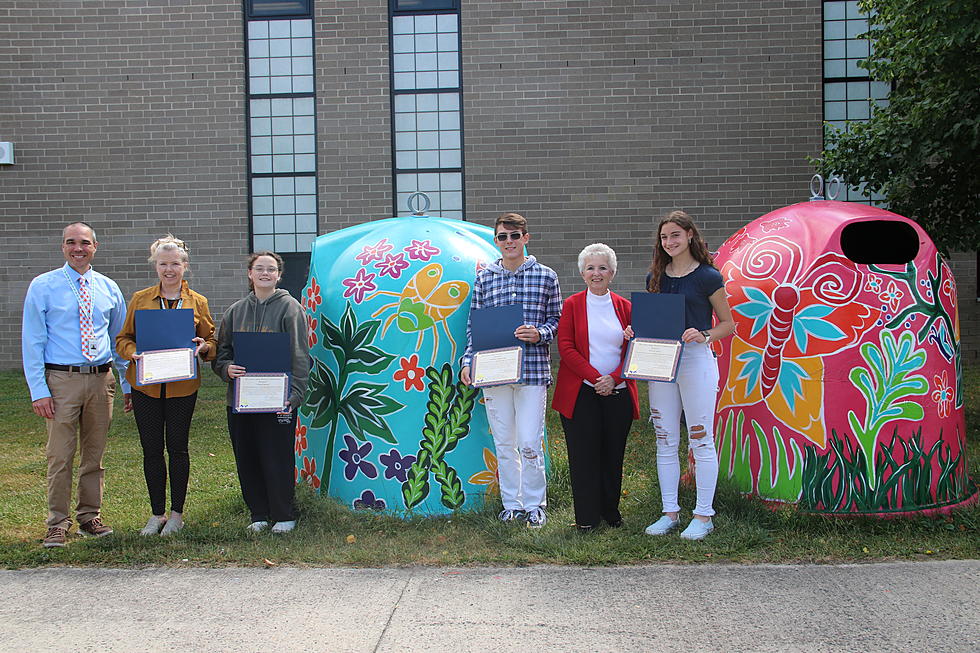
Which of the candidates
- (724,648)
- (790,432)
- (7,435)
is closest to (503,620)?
(724,648)

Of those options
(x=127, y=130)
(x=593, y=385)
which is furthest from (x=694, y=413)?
(x=127, y=130)

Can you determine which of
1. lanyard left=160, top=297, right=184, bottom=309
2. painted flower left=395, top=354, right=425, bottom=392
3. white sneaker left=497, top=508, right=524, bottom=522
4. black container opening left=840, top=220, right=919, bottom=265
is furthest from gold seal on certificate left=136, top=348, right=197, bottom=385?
black container opening left=840, top=220, right=919, bottom=265

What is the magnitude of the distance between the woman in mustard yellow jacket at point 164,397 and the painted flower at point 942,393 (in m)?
4.16

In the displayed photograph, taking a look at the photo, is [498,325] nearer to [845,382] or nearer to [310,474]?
[310,474]

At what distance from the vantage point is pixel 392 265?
17.6ft

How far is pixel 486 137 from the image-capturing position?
1336 cm

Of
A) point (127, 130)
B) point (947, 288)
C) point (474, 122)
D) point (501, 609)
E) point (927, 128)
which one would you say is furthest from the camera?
point (127, 130)

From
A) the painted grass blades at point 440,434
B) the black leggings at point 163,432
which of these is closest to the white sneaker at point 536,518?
the painted grass blades at point 440,434

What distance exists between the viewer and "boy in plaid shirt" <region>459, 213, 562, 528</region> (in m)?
4.89

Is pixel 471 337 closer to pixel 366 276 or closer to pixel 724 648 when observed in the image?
pixel 366 276

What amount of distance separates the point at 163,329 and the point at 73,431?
86 centimetres

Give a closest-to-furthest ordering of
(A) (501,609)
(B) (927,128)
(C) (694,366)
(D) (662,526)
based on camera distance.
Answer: (A) (501,609)
(C) (694,366)
(D) (662,526)
(B) (927,128)

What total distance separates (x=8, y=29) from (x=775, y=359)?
531 inches

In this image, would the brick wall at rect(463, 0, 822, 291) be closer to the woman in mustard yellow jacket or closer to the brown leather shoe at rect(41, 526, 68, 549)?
the woman in mustard yellow jacket
